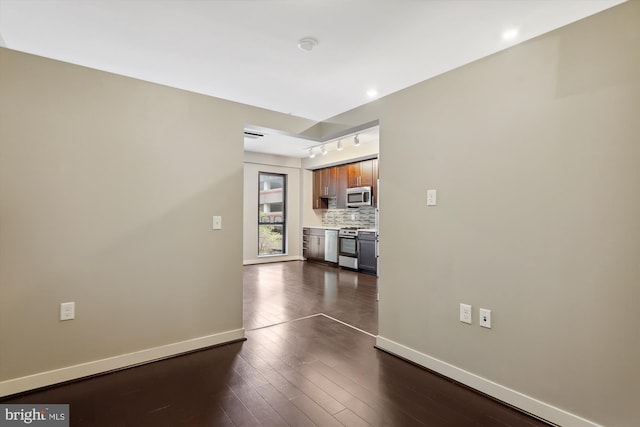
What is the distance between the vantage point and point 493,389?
6.89 ft

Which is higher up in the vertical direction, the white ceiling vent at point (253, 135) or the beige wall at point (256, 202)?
the white ceiling vent at point (253, 135)

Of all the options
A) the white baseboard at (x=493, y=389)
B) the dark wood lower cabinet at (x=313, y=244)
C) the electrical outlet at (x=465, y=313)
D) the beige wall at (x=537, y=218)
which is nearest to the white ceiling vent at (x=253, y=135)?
the dark wood lower cabinet at (x=313, y=244)

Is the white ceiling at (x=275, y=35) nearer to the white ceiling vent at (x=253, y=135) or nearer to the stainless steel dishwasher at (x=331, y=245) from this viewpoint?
the white ceiling vent at (x=253, y=135)

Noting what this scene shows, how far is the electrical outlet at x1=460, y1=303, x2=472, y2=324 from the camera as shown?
2.26 m

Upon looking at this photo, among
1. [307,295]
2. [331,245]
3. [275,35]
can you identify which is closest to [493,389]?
[275,35]

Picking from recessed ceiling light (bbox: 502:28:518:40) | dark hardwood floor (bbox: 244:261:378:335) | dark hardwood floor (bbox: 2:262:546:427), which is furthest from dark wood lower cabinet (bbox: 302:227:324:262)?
recessed ceiling light (bbox: 502:28:518:40)

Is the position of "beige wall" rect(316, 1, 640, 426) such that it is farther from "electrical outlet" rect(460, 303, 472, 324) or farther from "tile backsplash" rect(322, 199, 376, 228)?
"tile backsplash" rect(322, 199, 376, 228)

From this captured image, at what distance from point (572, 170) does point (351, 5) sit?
156 cm

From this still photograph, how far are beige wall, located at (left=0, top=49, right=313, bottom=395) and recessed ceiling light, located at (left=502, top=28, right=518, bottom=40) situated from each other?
7.41 ft

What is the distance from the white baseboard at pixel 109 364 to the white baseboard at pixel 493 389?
156 cm

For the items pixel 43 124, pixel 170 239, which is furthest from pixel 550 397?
pixel 43 124

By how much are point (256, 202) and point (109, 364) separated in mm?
5097

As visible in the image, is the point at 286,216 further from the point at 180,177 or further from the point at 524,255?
the point at 524,255

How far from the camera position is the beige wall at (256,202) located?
7.15m
